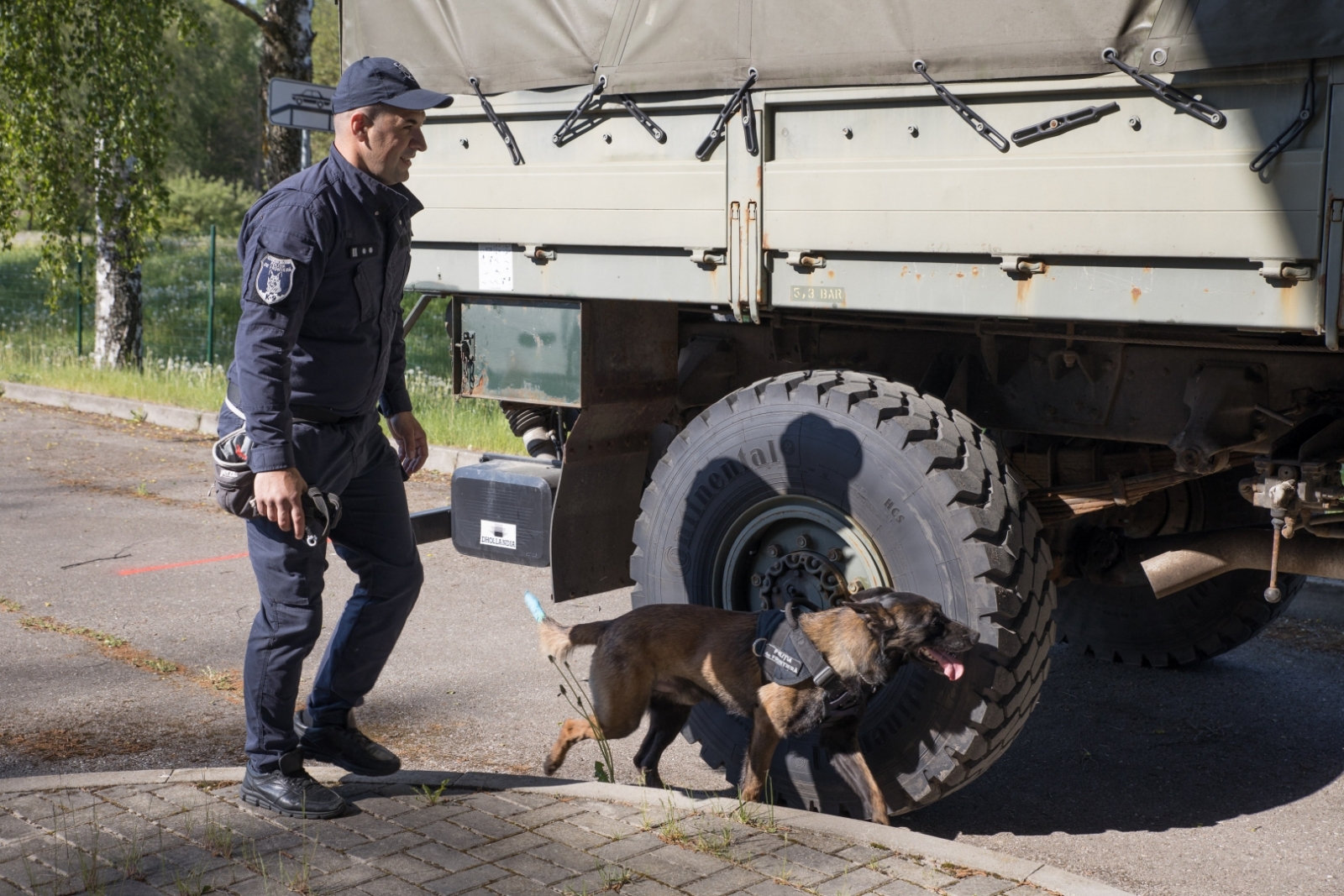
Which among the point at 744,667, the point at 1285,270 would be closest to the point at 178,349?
the point at 744,667

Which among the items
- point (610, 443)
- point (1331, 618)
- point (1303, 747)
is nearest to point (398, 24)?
point (610, 443)

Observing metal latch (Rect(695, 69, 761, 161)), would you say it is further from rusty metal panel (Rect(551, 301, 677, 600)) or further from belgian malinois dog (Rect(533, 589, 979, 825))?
belgian malinois dog (Rect(533, 589, 979, 825))

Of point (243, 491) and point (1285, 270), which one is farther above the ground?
point (1285, 270)

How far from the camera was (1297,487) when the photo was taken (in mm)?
3547

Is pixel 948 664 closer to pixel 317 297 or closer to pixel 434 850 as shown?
pixel 434 850

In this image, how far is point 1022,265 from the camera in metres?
3.53

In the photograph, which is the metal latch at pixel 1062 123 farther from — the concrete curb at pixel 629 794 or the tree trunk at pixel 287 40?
the tree trunk at pixel 287 40

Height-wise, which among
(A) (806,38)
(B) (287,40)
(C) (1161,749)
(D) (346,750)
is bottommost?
(C) (1161,749)

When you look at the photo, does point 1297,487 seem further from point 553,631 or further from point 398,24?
point 398,24

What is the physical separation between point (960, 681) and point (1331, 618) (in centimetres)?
343

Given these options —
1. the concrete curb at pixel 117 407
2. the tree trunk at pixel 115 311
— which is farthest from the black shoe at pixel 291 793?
the tree trunk at pixel 115 311

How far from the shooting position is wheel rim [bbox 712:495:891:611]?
4004 mm

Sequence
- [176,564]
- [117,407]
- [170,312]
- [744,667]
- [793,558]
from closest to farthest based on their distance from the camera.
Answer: [744,667], [793,558], [176,564], [117,407], [170,312]

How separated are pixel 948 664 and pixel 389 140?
2.04 m
